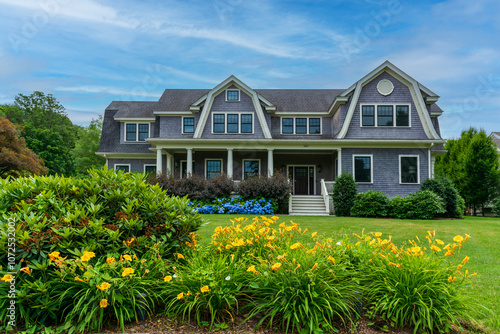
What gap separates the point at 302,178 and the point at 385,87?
7.63m

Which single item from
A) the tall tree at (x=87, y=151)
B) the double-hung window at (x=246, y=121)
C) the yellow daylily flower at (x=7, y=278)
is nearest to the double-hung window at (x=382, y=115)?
the double-hung window at (x=246, y=121)

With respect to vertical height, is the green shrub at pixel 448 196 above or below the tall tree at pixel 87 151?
below

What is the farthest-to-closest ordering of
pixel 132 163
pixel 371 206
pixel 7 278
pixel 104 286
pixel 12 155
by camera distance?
pixel 132 163 < pixel 12 155 < pixel 371 206 < pixel 7 278 < pixel 104 286

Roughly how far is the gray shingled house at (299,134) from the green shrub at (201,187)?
5.28ft

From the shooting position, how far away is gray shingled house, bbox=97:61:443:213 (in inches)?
730

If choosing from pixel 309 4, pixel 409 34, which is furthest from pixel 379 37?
pixel 309 4

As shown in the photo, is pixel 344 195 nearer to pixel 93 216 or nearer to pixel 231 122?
pixel 231 122

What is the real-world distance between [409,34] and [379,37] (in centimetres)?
246

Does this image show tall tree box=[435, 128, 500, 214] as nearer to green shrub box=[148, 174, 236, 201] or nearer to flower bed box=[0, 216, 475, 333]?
green shrub box=[148, 174, 236, 201]

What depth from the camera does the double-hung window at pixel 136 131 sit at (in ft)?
74.9

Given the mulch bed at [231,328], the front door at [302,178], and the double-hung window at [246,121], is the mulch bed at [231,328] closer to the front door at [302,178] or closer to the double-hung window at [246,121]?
the double-hung window at [246,121]

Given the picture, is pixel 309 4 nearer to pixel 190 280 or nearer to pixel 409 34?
pixel 409 34

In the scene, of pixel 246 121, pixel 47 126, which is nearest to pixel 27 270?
pixel 246 121

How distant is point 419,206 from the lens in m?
15.4
